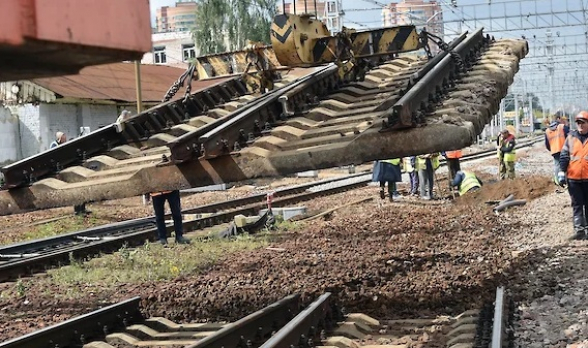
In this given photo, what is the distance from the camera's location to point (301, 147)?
6723mm

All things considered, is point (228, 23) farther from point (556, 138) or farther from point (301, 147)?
point (301, 147)

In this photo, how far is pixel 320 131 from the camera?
7.25m

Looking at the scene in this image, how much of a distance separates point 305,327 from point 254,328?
1.24 ft

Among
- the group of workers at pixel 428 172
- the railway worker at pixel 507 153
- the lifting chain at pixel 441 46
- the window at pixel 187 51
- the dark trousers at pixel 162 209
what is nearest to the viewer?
the lifting chain at pixel 441 46

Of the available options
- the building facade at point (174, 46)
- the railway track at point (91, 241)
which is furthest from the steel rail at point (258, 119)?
the building facade at point (174, 46)

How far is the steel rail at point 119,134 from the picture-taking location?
24.8 feet

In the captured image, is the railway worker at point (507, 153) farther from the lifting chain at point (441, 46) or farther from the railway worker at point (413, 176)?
the lifting chain at point (441, 46)

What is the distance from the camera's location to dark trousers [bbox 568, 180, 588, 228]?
9.44 metres

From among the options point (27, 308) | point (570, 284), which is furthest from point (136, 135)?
point (570, 284)

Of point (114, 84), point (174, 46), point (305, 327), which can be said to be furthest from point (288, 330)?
point (174, 46)

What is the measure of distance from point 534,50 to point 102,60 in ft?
153

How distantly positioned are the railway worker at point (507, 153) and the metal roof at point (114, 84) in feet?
33.7

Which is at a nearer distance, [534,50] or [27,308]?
[27,308]

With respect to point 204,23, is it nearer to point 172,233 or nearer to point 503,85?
point 172,233
